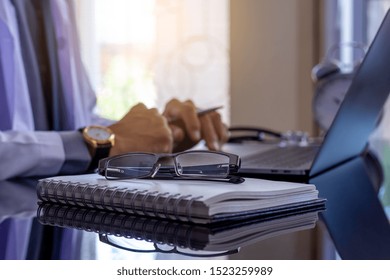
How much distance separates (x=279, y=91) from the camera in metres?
2.77

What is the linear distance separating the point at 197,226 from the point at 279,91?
236 centimetres

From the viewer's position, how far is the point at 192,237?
1.42ft

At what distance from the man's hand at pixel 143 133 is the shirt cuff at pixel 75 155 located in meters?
0.08

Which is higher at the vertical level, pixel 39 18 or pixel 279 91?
pixel 39 18

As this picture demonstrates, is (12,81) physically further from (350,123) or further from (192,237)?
(192,237)

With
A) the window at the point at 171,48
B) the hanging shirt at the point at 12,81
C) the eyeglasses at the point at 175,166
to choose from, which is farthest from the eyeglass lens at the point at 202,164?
the window at the point at 171,48

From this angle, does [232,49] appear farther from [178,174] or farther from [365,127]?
[178,174]

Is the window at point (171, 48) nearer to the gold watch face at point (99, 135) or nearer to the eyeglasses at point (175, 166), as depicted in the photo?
the gold watch face at point (99, 135)

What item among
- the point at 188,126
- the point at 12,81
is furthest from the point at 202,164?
the point at 12,81

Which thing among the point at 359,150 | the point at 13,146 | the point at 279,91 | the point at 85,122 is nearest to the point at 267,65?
the point at 279,91

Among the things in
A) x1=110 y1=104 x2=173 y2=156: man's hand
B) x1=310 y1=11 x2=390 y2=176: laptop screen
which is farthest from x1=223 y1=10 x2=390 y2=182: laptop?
x1=110 y1=104 x2=173 y2=156: man's hand

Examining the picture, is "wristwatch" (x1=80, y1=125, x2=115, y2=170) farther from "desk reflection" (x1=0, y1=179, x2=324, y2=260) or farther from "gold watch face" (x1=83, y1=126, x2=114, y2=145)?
"desk reflection" (x1=0, y1=179, x2=324, y2=260)

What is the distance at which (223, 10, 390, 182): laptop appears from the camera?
28.5 inches

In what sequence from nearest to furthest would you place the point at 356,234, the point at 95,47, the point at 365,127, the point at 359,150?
the point at 356,234, the point at 365,127, the point at 359,150, the point at 95,47
